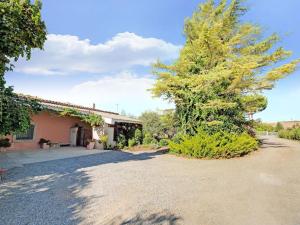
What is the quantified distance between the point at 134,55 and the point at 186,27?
7561 millimetres

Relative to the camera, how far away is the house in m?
16.7

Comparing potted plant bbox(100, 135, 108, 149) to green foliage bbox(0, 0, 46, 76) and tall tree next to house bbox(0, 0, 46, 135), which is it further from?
green foliage bbox(0, 0, 46, 76)

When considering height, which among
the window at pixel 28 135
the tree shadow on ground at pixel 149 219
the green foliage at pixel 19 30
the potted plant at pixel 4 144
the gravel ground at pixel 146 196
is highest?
the green foliage at pixel 19 30

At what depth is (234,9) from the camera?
19.3 metres

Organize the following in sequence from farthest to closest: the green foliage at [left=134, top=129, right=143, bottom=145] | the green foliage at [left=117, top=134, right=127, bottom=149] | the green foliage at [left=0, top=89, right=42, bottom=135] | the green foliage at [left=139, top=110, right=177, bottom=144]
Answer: the green foliage at [left=139, top=110, right=177, bottom=144], the green foliage at [left=134, top=129, right=143, bottom=145], the green foliage at [left=117, top=134, right=127, bottom=149], the green foliage at [left=0, top=89, right=42, bottom=135]

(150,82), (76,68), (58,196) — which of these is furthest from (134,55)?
(58,196)

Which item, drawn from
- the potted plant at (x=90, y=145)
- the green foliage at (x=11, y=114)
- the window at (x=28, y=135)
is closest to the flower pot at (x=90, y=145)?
the potted plant at (x=90, y=145)

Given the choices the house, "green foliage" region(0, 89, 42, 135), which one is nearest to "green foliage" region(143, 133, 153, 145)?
the house

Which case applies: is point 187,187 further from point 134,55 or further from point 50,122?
point 134,55

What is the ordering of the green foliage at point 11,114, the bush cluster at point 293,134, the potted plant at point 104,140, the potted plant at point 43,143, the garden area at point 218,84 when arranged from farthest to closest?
the bush cluster at point 293,134, the potted plant at point 104,140, the potted plant at point 43,143, the garden area at point 218,84, the green foliage at point 11,114

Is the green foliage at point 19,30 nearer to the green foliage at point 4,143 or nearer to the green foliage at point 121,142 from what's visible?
the green foliage at point 4,143

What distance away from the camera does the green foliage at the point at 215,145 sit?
15.3 meters

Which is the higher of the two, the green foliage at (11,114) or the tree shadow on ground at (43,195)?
the green foliage at (11,114)

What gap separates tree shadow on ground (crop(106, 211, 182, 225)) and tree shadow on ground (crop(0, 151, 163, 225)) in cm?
90
